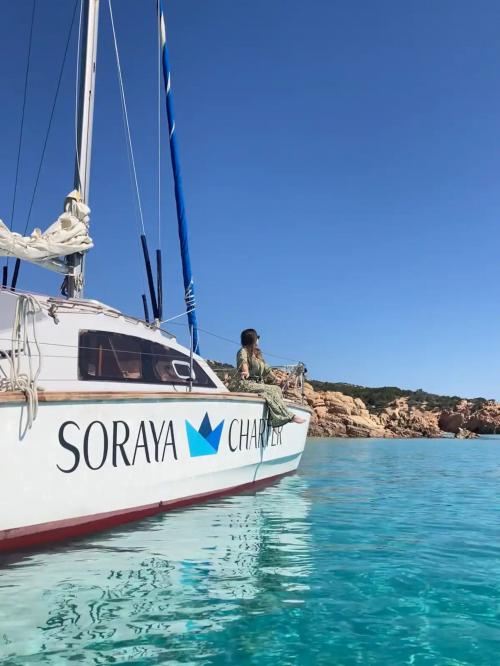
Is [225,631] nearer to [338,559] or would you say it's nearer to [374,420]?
[338,559]

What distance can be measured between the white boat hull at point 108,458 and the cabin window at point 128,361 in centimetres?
71

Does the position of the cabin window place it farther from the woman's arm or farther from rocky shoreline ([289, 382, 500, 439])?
rocky shoreline ([289, 382, 500, 439])

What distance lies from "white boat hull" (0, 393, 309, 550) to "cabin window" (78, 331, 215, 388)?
706mm

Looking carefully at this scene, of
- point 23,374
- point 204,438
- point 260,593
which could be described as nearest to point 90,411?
point 23,374

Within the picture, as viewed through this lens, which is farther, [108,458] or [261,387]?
[261,387]

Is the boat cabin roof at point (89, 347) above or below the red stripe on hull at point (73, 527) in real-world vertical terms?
above

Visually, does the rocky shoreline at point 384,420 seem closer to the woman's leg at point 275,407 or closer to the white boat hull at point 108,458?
the woman's leg at point 275,407

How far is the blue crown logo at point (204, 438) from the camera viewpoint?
24.9 feet

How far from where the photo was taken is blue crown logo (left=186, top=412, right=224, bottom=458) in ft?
24.9

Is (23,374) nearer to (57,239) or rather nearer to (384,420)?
(57,239)

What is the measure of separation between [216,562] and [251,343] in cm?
623

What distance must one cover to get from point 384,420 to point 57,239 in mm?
54316

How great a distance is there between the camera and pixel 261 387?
10.4 meters

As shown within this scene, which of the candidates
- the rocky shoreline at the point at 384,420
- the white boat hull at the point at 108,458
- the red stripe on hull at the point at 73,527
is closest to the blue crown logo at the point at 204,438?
the white boat hull at the point at 108,458
